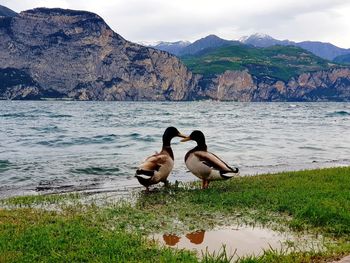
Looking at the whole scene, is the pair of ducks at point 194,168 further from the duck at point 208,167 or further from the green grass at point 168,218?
the green grass at point 168,218

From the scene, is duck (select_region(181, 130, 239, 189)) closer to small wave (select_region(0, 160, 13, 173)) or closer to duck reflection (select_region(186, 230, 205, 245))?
duck reflection (select_region(186, 230, 205, 245))

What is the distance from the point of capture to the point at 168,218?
10.0 m

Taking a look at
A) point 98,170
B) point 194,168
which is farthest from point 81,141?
point 194,168

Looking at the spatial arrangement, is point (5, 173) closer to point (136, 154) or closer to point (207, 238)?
point (136, 154)

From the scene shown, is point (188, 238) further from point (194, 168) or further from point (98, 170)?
point (98, 170)

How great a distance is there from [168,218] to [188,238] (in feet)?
4.97

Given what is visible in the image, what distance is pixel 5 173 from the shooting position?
19.3 metres

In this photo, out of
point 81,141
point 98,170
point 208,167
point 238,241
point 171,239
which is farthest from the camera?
point 81,141

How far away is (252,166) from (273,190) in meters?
8.87

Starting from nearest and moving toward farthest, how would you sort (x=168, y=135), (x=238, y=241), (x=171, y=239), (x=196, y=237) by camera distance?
(x=238, y=241), (x=171, y=239), (x=196, y=237), (x=168, y=135)

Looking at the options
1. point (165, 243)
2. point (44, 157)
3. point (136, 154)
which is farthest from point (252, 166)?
point (165, 243)

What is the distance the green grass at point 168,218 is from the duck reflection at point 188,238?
332 millimetres

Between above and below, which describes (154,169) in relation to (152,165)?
below

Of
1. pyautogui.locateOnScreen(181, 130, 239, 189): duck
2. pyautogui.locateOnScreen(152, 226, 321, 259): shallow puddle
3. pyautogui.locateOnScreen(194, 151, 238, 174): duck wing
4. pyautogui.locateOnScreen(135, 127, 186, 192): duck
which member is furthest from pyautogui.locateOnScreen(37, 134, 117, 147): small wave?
pyautogui.locateOnScreen(152, 226, 321, 259): shallow puddle
